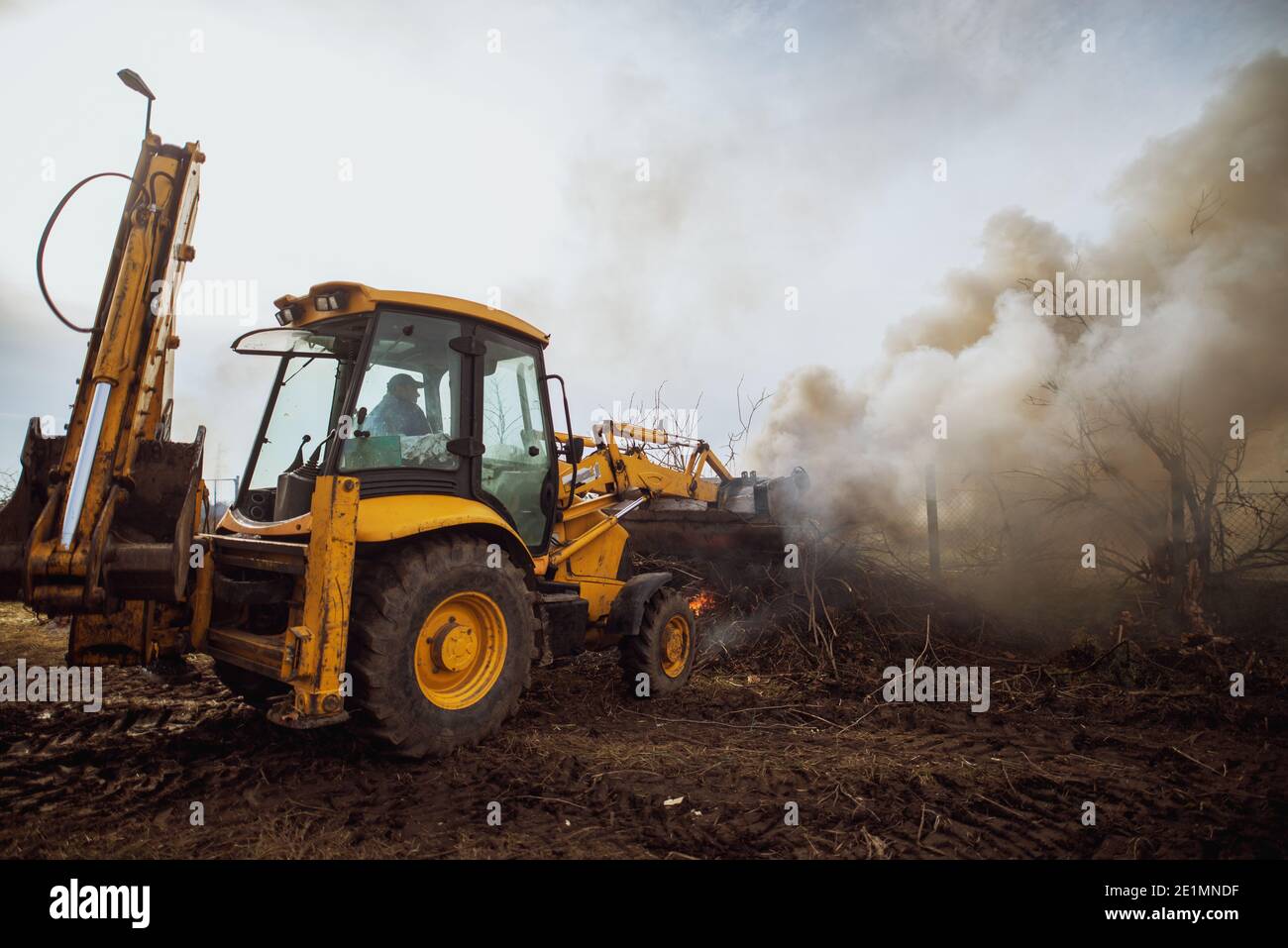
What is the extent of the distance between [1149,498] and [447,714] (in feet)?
24.1

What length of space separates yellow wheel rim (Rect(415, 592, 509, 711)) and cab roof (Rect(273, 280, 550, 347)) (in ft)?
6.12

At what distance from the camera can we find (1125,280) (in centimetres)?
883

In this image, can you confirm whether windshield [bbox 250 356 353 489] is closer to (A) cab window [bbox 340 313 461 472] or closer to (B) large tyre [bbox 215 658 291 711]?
(A) cab window [bbox 340 313 461 472]

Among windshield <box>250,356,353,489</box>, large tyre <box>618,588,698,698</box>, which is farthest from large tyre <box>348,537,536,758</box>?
large tyre <box>618,588,698,698</box>

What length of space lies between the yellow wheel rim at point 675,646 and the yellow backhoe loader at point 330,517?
33cm

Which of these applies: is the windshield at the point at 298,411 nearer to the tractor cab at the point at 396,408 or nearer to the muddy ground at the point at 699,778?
the tractor cab at the point at 396,408

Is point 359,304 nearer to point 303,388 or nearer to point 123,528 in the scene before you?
point 303,388

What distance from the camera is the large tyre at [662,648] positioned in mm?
6156

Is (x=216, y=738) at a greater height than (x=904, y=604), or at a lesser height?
lesser

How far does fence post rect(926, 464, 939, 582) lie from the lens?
8.76 m
